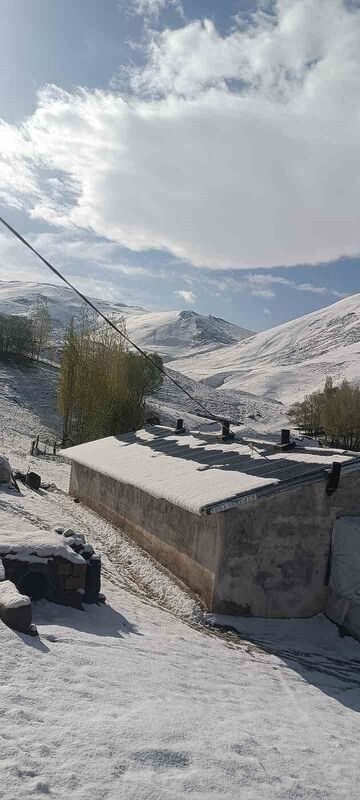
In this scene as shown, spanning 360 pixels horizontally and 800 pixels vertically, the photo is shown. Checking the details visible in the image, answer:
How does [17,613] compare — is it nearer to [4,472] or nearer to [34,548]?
[34,548]

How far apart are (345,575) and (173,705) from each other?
19.2 feet

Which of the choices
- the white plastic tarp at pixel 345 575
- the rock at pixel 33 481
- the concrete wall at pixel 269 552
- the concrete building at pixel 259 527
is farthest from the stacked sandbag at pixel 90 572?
the rock at pixel 33 481

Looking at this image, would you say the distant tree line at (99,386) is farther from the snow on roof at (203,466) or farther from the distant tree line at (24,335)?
the distant tree line at (24,335)

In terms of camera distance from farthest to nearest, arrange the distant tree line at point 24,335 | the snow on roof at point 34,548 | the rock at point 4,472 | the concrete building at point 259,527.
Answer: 1. the distant tree line at point 24,335
2. the rock at point 4,472
3. the concrete building at point 259,527
4. the snow on roof at point 34,548

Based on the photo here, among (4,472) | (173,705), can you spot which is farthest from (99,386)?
(173,705)

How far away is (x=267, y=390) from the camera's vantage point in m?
131

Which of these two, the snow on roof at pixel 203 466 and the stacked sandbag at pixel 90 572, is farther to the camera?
the snow on roof at pixel 203 466

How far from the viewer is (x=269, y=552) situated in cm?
1035

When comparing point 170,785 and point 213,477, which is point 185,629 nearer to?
point 213,477

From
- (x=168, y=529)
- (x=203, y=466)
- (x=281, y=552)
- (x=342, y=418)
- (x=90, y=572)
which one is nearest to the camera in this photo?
(x=90, y=572)

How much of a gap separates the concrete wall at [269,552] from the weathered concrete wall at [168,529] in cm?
4

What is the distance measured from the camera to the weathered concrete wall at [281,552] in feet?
33.3

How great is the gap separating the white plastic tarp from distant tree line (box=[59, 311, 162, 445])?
2456cm

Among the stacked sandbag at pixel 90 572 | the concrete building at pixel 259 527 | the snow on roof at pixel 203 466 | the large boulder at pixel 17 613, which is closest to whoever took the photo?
the large boulder at pixel 17 613
